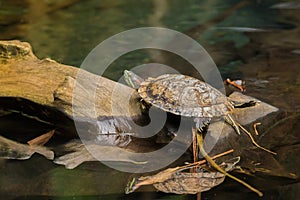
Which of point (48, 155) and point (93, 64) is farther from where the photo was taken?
point (93, 64)

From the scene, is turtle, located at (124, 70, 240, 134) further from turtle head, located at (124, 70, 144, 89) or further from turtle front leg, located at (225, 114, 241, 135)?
turtle head, located at (124, 70, 144, 89)

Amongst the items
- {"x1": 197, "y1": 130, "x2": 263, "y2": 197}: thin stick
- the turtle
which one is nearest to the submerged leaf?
{"x1": 197, "y1": 130, "x2": 263, "y2": 197}: thin stick

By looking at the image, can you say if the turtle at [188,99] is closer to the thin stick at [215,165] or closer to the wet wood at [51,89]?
the thin stick at [215,165]

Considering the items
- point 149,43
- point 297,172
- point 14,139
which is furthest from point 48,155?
point 149,43

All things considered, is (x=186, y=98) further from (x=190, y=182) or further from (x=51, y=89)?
(x=51, y=89)

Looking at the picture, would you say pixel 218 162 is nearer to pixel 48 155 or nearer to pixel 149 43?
pixel 48 155

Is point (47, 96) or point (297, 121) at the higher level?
point (47, 96)

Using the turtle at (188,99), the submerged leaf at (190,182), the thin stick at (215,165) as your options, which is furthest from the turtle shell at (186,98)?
the submerged leaf at (190,182)
